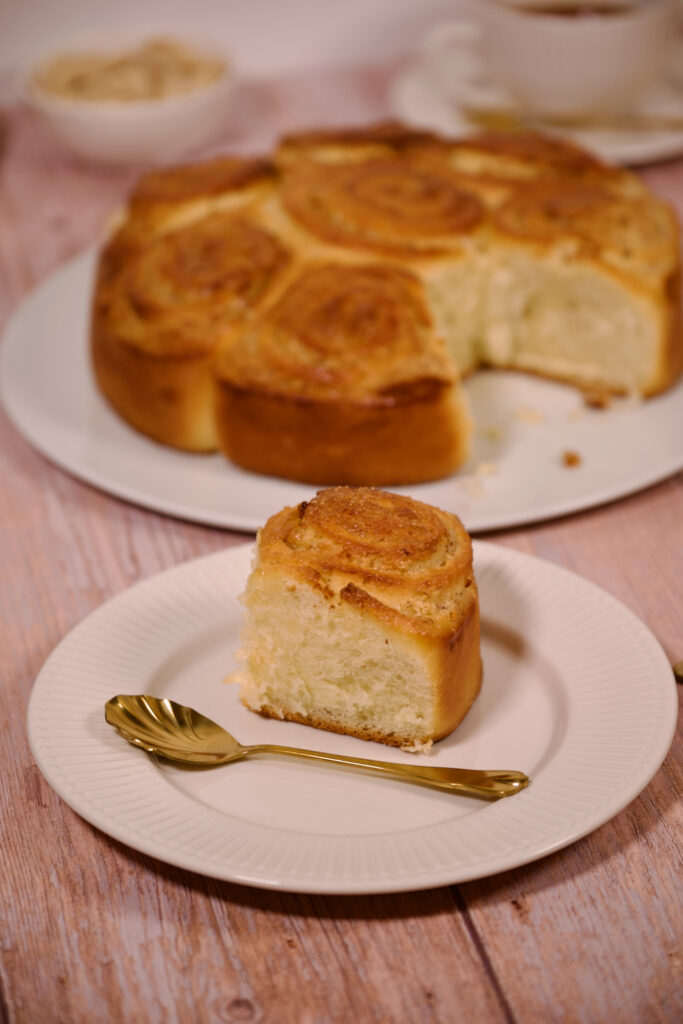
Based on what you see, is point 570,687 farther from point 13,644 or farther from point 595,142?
point 595,142

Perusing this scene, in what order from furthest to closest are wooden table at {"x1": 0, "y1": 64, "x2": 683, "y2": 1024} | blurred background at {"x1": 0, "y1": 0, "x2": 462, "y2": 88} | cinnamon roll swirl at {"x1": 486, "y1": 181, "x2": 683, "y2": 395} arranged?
1. blurred background at {"x1": 0, "y1": 0, "x2": 462, "y2": 88}
2. cinnamon roll swirl at {"x1": 486, "y1": 181, "x2": 683, "y2": 395}
3. wooden table at {"x1": 0, "y1": 64, "x2": 683, "y2": 1024}

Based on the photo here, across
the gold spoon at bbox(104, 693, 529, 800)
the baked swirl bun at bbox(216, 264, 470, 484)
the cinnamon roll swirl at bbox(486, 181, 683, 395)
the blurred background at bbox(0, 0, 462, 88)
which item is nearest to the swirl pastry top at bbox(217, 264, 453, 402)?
the baked swirl bun at bbox(216, 264, 470, 484)

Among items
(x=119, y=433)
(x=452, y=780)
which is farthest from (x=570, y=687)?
(x=119, y=433)

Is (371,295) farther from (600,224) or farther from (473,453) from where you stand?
(600,224)

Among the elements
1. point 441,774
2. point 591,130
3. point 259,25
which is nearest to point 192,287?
point 441,774

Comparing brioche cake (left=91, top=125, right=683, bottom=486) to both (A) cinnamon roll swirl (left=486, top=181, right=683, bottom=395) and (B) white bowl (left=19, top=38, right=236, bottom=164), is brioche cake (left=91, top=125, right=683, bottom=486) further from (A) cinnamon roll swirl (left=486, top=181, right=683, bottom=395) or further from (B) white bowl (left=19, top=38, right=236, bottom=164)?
(B) white bowl (left=19, top=38, right=236, bottom=164)

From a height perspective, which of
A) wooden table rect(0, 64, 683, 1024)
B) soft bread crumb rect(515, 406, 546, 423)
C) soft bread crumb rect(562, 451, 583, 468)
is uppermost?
wooden table rect(0, 64, 683, 1024)

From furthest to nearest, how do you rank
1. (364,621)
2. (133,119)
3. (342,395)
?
1. (133,119)
2. (342,395)
3. (364,621)
